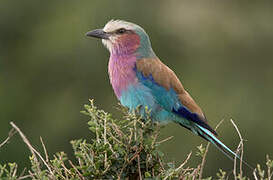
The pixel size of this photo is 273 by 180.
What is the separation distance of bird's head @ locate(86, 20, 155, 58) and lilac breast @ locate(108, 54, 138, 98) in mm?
71

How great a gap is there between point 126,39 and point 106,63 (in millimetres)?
8812

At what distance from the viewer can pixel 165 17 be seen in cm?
1516

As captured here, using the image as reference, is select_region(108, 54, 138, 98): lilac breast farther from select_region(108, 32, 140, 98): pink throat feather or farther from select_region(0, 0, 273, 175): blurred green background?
select_region(0, 0, 273, 175): blurred green background

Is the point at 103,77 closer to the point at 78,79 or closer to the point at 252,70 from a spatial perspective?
the point at 78,79

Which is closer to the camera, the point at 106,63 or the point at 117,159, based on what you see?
the point at 117,159

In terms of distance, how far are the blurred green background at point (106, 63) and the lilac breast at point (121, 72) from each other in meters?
7.87

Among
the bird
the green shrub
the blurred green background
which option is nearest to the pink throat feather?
the bird

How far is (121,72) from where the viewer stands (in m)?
5.59

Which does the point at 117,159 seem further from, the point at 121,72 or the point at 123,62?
the point at 123,62

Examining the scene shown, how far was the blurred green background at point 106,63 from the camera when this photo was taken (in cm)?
1408

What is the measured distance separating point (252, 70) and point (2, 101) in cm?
522

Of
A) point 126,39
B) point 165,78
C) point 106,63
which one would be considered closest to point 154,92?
point 165,78

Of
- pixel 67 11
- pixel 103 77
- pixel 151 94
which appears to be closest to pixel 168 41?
pixel 103 77

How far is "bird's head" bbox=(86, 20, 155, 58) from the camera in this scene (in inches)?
227
